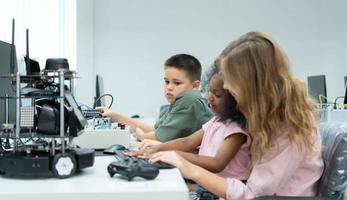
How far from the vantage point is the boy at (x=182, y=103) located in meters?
1.67

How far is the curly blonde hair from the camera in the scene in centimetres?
103

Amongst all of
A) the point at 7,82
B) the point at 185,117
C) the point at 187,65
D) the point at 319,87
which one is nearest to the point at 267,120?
the point at 185,117

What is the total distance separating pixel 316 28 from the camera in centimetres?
463

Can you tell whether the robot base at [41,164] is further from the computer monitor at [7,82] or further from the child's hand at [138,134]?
the child's hand at [138,134]

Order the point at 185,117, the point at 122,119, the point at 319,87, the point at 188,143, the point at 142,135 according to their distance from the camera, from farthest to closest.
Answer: the point at 319,87 < the point at 122,119 < the point at 142,135 < the point at 185,117 < the point at 188,143

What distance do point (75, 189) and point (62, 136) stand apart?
165 millimetres

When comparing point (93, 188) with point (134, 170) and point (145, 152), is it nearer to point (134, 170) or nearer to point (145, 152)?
point (134, 170)

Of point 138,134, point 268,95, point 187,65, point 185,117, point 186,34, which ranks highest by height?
point 186,34

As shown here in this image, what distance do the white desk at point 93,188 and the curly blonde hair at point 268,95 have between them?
29cm

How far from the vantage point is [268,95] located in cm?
103

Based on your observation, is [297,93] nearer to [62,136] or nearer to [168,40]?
[62,136]

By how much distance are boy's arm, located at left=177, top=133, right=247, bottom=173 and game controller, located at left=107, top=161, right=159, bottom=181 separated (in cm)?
32

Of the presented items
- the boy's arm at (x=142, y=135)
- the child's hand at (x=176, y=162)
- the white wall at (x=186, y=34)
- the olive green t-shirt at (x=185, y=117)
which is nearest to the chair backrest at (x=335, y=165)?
the child's hand at (x=176, y=162)

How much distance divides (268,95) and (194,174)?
0.28 m
